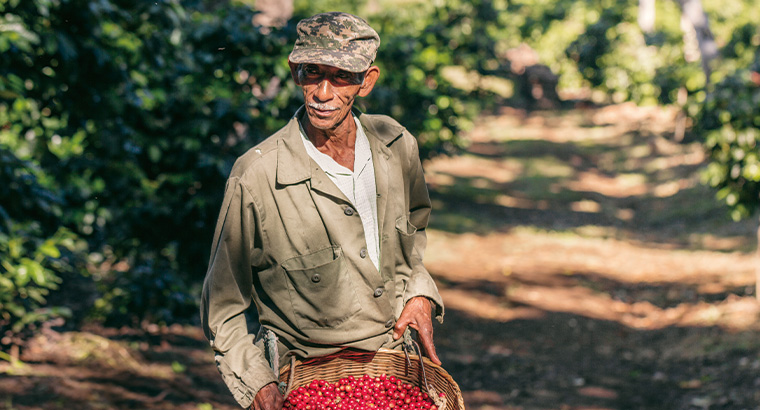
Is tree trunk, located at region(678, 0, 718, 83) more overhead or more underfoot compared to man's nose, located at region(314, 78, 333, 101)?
more underfoot

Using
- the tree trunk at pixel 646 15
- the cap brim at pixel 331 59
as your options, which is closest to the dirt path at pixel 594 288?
the cap brim at pixel 331 59

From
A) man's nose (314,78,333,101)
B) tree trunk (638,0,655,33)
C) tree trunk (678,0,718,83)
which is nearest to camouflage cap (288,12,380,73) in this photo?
man's nose (314,78,333,101)

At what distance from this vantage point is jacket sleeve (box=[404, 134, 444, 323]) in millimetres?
2838

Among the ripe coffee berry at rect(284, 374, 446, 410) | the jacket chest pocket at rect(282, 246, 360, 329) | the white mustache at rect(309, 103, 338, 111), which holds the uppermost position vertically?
the white mustache at rect(309, 103, 338, 111)

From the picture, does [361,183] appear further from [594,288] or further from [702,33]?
[702,33]

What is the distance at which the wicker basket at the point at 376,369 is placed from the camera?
104 inches

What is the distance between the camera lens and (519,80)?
36.6 meters

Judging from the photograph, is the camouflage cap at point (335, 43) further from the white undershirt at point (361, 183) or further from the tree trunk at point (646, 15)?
the tree trunk at point (646, 15)

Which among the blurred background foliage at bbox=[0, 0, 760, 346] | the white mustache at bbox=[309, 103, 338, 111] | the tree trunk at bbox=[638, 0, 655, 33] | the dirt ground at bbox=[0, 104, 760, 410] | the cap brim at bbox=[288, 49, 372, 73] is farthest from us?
the tree trunk at bbox=[638, 0, 655, 33]

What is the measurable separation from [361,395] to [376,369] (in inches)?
5.8

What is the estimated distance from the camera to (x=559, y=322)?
8.94 m

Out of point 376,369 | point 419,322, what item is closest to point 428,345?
point 419,322

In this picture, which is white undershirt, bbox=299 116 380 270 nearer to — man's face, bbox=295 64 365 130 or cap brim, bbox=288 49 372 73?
man's face, bbox=295 64 365 130

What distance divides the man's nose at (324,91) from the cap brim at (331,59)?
0.34 ft
